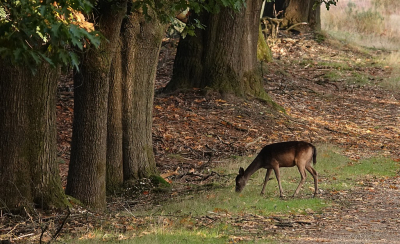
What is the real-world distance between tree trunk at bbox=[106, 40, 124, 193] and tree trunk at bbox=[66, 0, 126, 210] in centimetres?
116

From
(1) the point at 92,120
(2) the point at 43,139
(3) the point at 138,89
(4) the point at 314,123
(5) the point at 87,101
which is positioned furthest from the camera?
(4) the point at 314,123

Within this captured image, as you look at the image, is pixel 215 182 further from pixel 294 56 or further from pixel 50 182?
pixel 294 56

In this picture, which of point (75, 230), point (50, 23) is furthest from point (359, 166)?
point (50, 23)

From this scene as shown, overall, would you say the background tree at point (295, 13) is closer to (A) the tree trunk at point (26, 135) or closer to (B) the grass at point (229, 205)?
(B) the grass at point (229, 205)

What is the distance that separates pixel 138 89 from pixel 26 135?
3.73 m

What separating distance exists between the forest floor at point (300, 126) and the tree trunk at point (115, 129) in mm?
699

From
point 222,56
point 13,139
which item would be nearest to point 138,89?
point 13,139

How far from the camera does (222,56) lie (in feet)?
68.1

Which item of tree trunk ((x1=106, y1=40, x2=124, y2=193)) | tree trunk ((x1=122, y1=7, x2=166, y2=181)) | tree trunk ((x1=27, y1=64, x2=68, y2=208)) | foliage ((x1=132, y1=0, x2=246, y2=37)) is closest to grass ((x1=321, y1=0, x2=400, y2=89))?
tree trunk ((x1=122, y1=7, x2=166, y2=181))

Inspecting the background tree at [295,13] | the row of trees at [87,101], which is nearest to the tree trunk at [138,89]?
the row of trees at [87,101]

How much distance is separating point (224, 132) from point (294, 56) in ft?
45.1

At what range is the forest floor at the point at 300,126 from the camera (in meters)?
9.64

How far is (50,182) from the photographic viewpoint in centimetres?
1043

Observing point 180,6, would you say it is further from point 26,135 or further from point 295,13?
point 295,13
